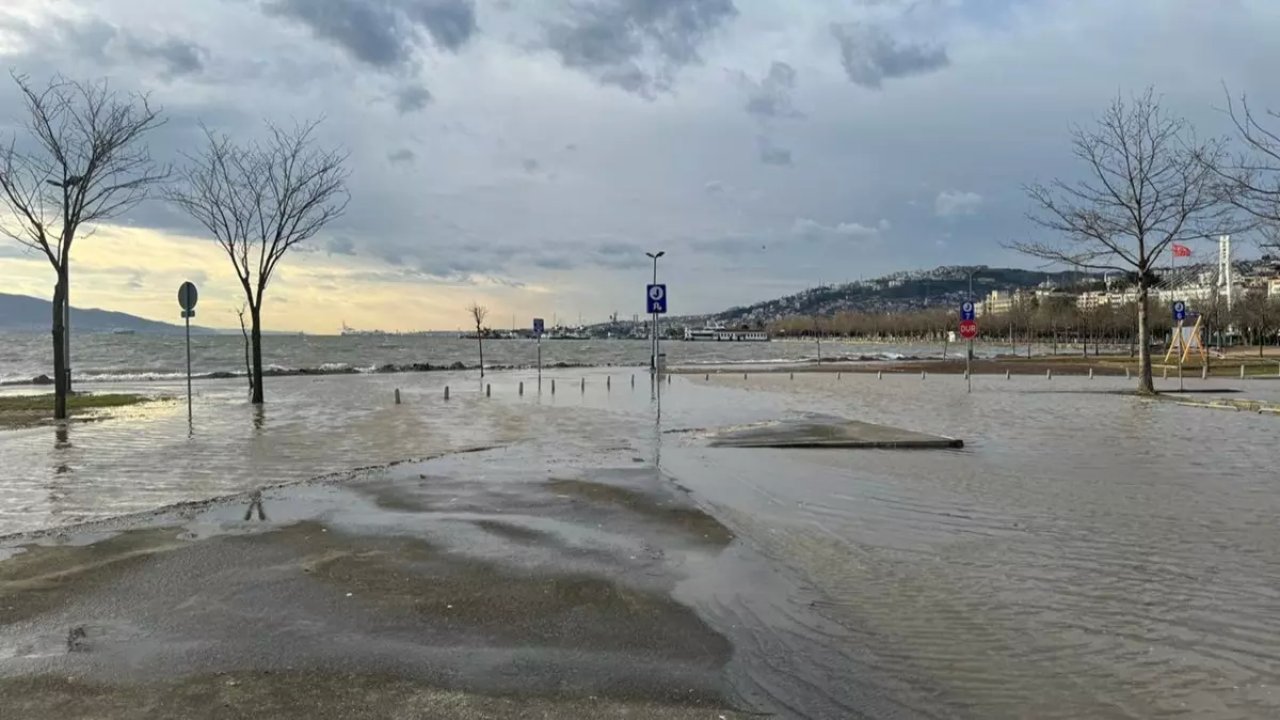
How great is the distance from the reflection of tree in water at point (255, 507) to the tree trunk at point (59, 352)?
502 inches

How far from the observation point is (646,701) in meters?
4.16

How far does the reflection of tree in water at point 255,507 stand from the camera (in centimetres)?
858

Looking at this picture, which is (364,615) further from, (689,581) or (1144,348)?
→ (1144,348)

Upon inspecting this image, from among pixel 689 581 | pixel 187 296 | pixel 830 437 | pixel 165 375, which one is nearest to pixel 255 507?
pixel 689 581

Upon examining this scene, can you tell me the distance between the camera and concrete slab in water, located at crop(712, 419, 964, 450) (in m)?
15.0

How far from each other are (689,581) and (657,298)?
2062 cm

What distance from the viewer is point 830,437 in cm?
1562

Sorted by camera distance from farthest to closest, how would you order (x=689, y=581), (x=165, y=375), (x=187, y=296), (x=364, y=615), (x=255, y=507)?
(x=165, y=375) < (x=187, y=296) < (x=255, y=507) < (x=689, y=581) < (x=364, y=615)

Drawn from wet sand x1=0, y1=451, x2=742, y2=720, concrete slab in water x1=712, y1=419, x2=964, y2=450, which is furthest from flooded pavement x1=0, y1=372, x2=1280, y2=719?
concrete slab in water x1=712, y1=419, x2=964, y2=450

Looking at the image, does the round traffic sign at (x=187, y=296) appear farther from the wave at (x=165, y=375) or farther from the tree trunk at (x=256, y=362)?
the wave at (x=165, y=375)

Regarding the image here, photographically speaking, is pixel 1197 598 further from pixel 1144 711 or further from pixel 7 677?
pixel 7 677

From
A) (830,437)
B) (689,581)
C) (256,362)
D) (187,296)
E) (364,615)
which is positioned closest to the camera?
(364,615)

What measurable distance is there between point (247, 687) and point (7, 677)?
1338 millimetres

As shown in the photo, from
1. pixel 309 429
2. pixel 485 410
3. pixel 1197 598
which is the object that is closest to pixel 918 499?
pixel 1197 598
